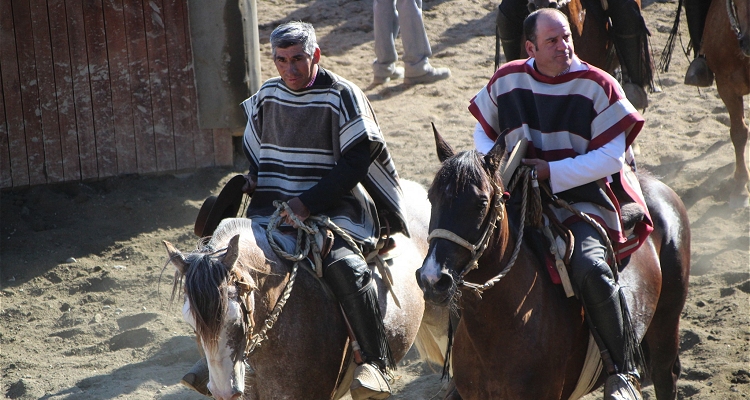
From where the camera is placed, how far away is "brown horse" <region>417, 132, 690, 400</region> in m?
2.72

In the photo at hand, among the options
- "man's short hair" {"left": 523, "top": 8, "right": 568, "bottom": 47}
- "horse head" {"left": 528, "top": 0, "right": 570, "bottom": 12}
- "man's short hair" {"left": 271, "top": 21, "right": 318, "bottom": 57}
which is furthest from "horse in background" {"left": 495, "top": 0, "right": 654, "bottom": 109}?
"man's short hair" {"left": 271, "top": 21, "right": 318, "bottom": 57}

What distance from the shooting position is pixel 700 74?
6.86 metres

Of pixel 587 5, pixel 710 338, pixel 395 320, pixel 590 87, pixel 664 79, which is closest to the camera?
pixel 590 87

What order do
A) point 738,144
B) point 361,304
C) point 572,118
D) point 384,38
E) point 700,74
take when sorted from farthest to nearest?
point 384,38 < point 700,74 < point 738,144 < point 361,304 < point 572,118

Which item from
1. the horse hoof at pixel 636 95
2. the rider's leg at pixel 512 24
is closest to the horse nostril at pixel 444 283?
the rider's leg at pixel 512 24

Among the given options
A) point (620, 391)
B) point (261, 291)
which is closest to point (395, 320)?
point (261, 291)

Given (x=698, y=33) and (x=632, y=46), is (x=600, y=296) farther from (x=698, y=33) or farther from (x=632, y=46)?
(x=698, y=33)

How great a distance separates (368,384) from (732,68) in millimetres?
4808

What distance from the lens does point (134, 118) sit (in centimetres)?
723

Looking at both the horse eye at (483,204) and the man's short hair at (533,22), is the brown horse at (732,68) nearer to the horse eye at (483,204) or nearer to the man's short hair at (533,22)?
the man's short hair at (533,22)

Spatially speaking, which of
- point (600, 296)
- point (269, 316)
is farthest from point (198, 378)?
point (600, 296)

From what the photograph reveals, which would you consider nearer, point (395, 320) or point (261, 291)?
point (261, 291)

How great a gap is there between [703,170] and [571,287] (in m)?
4.55

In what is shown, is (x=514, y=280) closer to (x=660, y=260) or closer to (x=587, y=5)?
(x=660, y=260)
